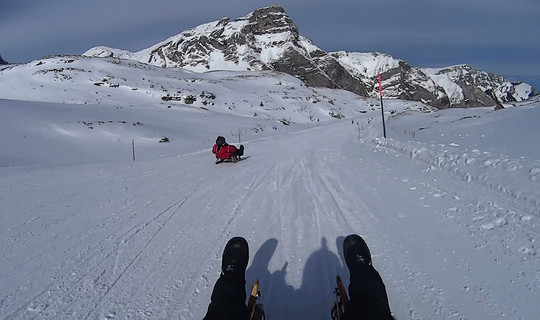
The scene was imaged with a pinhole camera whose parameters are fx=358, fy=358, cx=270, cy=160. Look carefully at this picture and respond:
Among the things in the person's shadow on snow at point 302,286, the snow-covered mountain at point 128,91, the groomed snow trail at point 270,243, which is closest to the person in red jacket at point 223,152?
the groomed snow trail at point 270,243

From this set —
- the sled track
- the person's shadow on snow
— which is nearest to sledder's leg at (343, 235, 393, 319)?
the person's shadow on snow

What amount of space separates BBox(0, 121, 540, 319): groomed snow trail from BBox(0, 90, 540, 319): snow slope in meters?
0.02

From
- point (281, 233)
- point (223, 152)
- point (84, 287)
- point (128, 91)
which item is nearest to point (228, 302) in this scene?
point (84, 287)

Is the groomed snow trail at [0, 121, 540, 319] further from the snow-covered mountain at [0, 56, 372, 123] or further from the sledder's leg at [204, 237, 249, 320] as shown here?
the snow-covered mountain at [0, 56, 372, 123]

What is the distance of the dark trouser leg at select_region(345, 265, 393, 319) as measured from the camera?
287 centimetres

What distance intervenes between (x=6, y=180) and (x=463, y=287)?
1121cm

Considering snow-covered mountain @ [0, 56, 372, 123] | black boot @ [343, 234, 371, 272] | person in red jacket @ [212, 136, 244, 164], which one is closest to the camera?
black boot @ [343, 234, 371, 272]

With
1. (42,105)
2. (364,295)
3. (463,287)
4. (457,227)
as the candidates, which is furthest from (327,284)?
(42,105)

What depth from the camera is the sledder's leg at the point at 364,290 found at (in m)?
2.88

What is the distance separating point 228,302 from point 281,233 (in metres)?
2.77

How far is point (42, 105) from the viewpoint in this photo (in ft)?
98.5

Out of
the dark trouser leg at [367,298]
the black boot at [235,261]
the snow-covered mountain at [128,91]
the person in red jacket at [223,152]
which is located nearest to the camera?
the dark trouser leg at [367,298]

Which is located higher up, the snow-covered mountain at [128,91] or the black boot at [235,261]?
the snow-covered mountain at [128,91]

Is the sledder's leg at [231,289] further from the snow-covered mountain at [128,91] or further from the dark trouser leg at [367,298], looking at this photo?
the snow-covered mountain at [128,91]
